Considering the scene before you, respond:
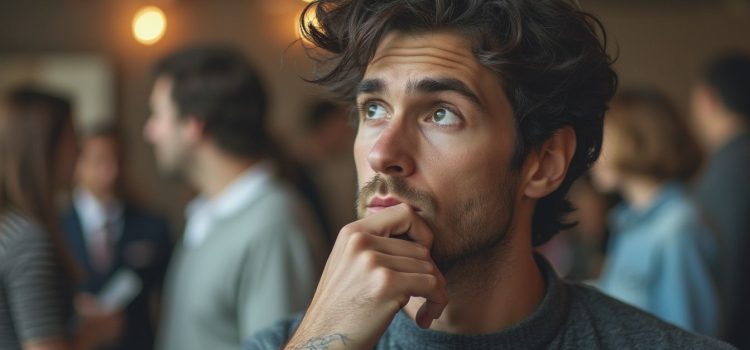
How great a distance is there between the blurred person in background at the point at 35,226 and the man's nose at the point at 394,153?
4.00 feet

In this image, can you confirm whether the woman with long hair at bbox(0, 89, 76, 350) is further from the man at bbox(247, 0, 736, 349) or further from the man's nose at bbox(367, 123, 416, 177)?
the man's nose at bbox(367, 123, 416, 177)

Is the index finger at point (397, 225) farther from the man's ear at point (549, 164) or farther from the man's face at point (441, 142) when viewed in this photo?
the man's ear at point (549, 164)

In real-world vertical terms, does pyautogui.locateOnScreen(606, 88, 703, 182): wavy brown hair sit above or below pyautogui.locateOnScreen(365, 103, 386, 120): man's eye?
below

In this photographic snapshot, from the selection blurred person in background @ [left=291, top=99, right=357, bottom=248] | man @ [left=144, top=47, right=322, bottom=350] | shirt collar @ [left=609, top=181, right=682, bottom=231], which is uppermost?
man @ [left=144, top=47, right=322, bottom=350]

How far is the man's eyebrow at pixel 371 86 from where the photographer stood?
5.47ft

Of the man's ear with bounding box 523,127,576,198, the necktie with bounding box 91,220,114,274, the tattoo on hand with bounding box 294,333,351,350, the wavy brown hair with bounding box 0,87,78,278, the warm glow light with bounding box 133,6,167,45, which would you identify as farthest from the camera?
the warm glow light with bounding box 133,6,167,45

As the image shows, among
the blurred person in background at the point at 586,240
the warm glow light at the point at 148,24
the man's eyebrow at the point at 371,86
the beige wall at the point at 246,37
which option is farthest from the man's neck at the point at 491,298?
the beige wall at the point at 246,37

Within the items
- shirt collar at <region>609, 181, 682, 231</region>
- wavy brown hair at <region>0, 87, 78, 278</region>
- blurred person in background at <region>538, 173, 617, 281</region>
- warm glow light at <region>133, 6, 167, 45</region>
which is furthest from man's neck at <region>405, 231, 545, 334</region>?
blurred person in background at <region>538, 173, 617, 281</region>

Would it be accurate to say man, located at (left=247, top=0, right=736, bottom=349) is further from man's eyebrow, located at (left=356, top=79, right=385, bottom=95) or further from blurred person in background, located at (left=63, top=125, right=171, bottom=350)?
blurred person in background, located at (left=63, top=125, right=171, bottom=350)

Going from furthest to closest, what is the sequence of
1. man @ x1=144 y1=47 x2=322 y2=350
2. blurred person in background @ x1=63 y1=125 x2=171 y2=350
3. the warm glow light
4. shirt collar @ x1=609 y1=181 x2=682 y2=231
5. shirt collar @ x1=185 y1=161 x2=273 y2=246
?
1. the warm glow light
2. blurred person in background @ x1=63 y1=125 x2=171 y2=350
3. shirt collar @ x1=609 y1=181 x2=682 y2=231
4. shirt collar @ x1=185 y1=161 x2=273 y2=246
5. man @ x1=144 y1=47 x2=322 y2=350

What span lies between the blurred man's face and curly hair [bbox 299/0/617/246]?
114 inches

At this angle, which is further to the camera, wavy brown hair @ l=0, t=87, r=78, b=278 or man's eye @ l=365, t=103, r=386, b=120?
wavy brown hair @ l=0, t=87, r=78, b=278

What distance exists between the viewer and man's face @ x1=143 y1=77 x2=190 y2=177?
3.05 m

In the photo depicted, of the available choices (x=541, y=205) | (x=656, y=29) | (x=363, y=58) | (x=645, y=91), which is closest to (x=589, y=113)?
(x=541, y=205)
